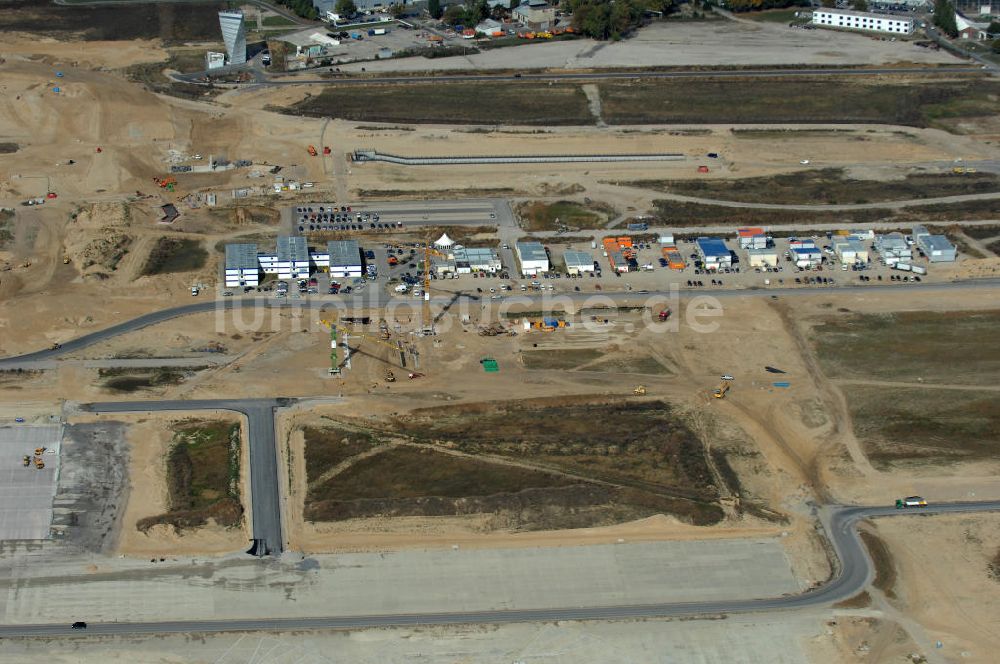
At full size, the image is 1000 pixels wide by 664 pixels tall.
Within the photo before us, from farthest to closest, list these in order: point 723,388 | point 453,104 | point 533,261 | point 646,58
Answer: point 646,58 → point 453,104 → point 533,261 → point 723,388

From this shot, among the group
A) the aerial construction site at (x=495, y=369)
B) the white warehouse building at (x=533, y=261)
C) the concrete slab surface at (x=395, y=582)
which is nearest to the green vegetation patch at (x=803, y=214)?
the aerial construction site at (x=495, y=369)

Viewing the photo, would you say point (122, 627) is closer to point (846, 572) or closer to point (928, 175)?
point (846, 572)

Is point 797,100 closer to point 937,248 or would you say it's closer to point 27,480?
point 937,248

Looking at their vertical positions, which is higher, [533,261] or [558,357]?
[533,261]

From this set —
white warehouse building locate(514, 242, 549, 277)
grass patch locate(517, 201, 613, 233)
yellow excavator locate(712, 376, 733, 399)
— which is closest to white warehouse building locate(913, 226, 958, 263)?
grass patch locate(517, 201, 613, 233)

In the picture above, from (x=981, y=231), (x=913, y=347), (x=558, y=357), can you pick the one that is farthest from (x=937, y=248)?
(x=558, y=357)

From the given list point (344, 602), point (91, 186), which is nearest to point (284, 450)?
point (344, 602)
